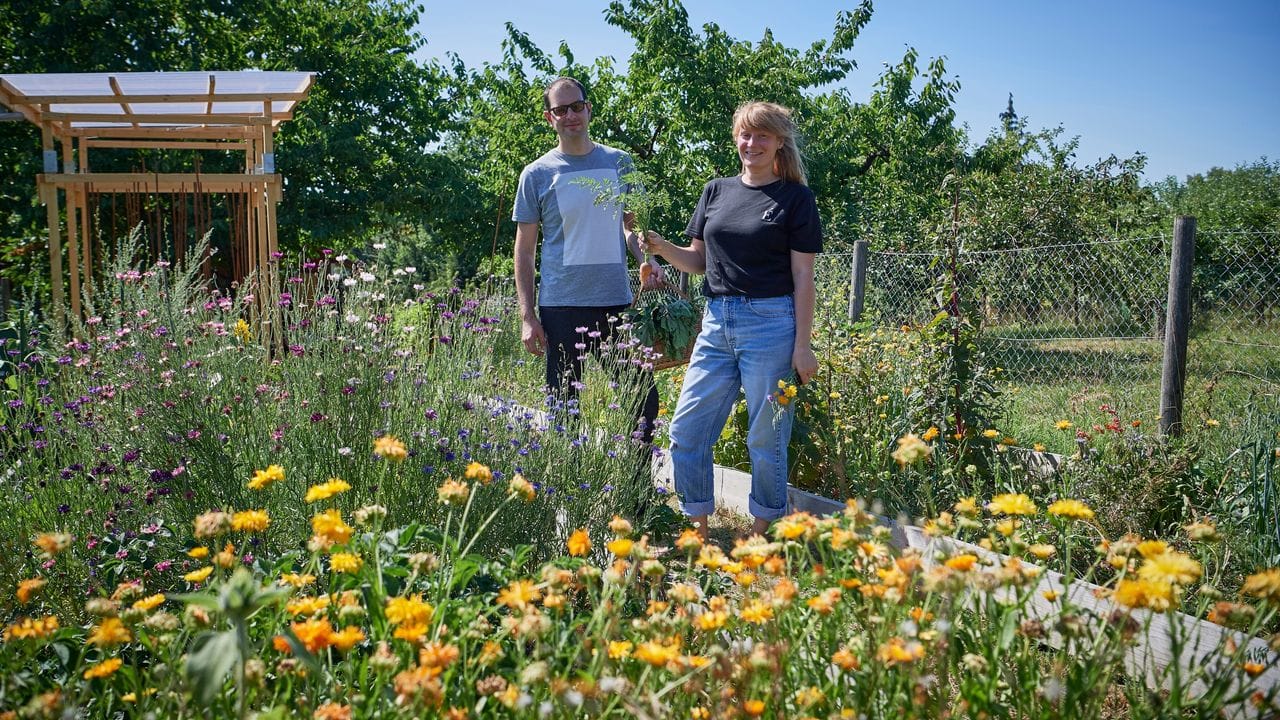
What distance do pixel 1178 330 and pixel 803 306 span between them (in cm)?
200

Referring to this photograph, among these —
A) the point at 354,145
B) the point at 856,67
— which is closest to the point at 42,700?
the point at 856,67

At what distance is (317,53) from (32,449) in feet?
56.6

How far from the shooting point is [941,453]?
334 cm

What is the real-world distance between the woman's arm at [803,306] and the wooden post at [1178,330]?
1.90m

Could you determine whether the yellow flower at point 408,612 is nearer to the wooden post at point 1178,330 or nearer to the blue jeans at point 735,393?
the blue jeans at point 735,393

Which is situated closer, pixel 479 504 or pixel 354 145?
pixel 479 504

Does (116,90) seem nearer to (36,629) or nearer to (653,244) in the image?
(653,244)

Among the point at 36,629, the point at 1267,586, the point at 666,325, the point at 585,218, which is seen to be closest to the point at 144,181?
the point at 585,218

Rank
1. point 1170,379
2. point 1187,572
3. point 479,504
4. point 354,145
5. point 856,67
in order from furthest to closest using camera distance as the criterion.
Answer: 1. point 354,145
2. point 856,67
3. point 1170,379
4. point 479,504
5. point 1187,572

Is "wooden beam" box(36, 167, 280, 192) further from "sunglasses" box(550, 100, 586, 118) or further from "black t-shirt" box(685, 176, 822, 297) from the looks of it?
"black t-shirt" box(685, 176, 822, 297)

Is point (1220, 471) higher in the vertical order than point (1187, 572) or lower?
lower

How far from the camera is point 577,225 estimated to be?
3385mm

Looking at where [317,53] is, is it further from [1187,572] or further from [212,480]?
[1187,572]

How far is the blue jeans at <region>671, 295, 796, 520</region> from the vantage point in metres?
3.08
